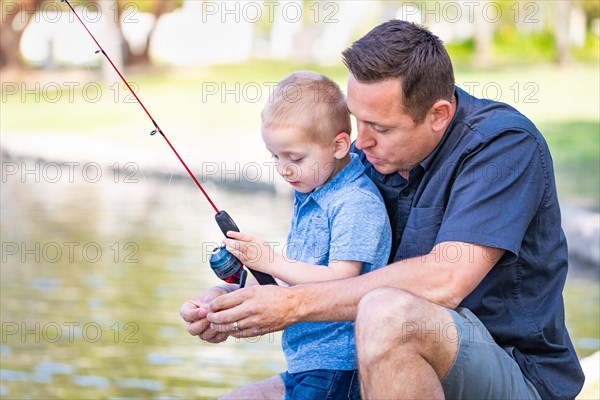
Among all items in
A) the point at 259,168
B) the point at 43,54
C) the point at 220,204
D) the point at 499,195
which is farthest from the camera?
the point at 43,54

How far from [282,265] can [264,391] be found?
461 mm

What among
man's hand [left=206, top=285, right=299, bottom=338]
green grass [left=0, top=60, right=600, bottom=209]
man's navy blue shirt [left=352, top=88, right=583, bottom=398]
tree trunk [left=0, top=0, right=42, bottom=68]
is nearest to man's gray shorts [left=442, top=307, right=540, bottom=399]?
man's navy blue shirt [left=352, top=88, right=583, bottom=398]

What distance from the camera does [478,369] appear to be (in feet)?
8.69

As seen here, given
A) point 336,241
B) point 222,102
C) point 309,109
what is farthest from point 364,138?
point 222,102

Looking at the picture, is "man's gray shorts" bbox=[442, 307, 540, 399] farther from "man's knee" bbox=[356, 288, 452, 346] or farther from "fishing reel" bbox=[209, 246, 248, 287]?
"fishing reel" bbox=[209, 246, 248, 287]

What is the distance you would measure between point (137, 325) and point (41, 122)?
13566 millimetres

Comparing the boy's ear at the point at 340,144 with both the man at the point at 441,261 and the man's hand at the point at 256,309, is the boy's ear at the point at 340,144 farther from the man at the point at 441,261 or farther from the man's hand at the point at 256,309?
the man's hand at the point at 256,309

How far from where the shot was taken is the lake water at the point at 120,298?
512 cm

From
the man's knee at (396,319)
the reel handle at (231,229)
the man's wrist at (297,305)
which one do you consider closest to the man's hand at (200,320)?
the reel handle at (231,229)

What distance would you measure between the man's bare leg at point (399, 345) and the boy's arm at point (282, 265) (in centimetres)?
27

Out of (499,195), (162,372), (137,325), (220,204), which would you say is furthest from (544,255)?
(220,204)

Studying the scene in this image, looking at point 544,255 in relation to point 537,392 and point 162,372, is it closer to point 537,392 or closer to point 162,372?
point 537,392

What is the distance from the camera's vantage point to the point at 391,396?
98.3 inches

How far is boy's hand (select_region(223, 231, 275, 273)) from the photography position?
9.37 feet
